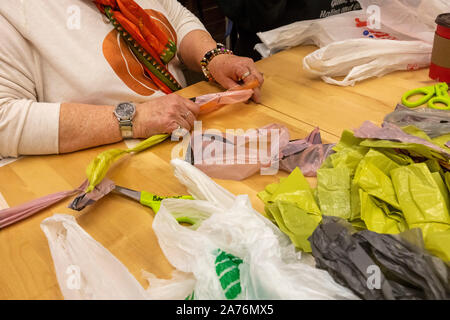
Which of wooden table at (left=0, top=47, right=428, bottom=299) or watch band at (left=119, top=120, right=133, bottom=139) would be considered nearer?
wooden table at (left=0, top=47, right=428, bottom=299)

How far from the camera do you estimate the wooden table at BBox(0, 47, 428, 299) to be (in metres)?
0.74

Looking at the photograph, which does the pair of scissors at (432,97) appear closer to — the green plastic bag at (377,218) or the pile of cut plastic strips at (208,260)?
the green plastic bag at (377,218)

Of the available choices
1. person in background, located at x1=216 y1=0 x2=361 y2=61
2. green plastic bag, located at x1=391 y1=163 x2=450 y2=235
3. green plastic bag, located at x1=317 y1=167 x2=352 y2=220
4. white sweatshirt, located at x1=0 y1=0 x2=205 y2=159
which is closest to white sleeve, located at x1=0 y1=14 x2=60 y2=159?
white sweatshirt, located at x1=0 y1=0 x2=205 y2=159

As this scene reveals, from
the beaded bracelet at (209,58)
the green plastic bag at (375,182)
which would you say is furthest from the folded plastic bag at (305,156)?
the beaded bracelet at (209,58)

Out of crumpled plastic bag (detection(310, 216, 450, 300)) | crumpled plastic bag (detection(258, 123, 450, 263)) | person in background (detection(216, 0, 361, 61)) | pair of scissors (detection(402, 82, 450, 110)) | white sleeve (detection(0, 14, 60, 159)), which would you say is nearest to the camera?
crumpled plastic bag (detection(310, 216, 450, 300))

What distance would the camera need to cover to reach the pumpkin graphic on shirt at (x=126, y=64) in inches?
46.0

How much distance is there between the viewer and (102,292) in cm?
66

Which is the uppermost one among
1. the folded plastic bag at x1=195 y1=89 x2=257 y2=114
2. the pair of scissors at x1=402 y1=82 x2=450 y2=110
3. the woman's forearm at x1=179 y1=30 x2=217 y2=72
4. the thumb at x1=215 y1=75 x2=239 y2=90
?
the woman's forearm at x1=179 y1=30 x2=217 y2=72

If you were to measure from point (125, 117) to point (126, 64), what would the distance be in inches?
9.2

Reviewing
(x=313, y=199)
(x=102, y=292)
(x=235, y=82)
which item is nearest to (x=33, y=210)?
(x=102, y=292)

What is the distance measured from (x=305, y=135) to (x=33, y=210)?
66 centimetres

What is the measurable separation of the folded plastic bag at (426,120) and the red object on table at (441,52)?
0.24 metres

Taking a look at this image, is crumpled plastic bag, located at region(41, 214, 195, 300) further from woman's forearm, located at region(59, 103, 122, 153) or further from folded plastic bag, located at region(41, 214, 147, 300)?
woman's forearm, located at region(59, 103, 122, 153)

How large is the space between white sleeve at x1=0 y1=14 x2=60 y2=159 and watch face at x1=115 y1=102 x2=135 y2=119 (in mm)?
145
